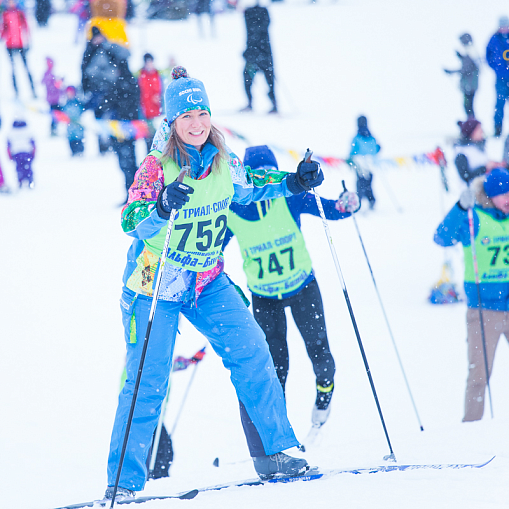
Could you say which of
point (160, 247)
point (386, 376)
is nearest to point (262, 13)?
point (386, 376)

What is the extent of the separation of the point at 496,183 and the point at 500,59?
7693mm

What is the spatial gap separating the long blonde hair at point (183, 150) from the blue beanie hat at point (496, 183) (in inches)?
84.3

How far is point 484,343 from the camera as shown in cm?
426

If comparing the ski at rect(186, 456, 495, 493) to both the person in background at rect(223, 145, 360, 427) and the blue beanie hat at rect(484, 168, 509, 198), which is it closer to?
the person in background at rect(223, 145, 360, 427)

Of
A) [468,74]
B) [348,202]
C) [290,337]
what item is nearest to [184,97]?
[348,202]

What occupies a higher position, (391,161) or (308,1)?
(308,1)

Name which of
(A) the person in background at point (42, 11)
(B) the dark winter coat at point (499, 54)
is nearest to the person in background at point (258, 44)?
(B) the dark winter coat at point (499, 54)

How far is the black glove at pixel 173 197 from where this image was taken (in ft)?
7.89

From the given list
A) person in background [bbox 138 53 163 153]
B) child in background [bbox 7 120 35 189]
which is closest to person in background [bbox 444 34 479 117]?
person in background [bbox 138 53 163 153]

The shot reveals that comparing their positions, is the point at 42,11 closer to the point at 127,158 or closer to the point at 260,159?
the point at 127,158

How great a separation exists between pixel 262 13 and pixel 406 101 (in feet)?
20.6

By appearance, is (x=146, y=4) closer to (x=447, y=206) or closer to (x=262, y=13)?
(x=262, y=13)

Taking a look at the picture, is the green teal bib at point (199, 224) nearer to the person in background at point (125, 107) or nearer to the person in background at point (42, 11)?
the person in background at point (125, 107)

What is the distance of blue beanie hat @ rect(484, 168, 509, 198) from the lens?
4125 mm
